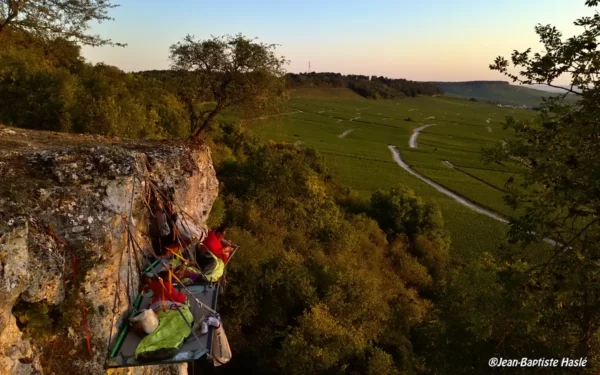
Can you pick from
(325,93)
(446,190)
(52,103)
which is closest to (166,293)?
(52,103)

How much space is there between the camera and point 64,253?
301 inches

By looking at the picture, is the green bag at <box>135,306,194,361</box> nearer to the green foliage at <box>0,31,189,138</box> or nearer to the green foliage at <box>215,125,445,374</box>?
the green foliage at <box>215,125,445,374</box>

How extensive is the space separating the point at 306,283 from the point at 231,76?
15792 mm

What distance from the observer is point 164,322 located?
862 cm

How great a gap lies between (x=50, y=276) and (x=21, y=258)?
0.73 metres

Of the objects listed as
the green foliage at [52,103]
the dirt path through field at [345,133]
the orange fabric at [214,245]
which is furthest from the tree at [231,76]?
the dirt path through field at [345,133]

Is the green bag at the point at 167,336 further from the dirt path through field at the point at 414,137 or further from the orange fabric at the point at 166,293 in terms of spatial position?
the dirt path through field at the point at 414,137

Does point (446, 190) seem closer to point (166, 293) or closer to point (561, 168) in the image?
point (561, 168)

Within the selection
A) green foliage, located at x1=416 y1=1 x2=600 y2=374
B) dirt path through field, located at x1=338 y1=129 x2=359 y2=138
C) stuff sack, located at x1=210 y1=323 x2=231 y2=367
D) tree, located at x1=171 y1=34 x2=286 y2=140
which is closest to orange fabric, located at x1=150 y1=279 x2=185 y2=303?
stuff sack, located at x1=210 y1=323 x2=231 y2=367

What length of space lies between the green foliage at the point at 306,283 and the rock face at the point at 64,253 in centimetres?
1260

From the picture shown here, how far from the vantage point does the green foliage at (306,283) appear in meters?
20.7

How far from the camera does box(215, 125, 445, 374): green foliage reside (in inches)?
816

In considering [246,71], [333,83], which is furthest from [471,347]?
[333,83]

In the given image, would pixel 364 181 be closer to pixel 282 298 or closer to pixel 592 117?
pixel 282 298
